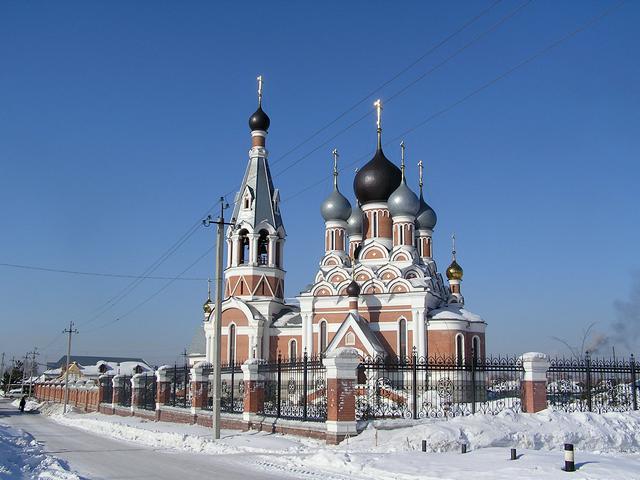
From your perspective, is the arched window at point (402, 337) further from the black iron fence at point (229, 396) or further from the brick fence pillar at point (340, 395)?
the brick fence pillar at point (340, 395)

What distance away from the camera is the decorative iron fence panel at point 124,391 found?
30844 millimetres

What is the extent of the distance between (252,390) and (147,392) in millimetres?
11006

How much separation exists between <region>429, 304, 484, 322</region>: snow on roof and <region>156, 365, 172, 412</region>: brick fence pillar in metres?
15.0

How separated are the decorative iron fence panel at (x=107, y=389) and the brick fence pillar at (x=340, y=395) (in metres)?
21.9

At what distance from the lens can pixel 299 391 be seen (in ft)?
63.3

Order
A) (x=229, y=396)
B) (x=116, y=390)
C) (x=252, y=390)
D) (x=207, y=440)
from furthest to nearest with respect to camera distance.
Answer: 1. (x=116, y=390)
2. (x=229, y=396)
3. (x=252, y=390)
4. (x=207, y=440)

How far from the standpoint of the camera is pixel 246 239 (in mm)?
40281

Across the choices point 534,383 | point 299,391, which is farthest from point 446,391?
point 299,391

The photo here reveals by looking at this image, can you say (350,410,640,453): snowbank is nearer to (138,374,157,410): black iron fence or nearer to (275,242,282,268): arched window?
(138,374,157,410): black iron fence

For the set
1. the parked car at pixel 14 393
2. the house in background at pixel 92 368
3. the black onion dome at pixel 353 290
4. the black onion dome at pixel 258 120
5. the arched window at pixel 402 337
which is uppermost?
the black onion dome at pixel 258 120

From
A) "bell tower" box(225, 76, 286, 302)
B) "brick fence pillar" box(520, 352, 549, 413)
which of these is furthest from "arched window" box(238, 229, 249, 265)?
"brick fence pillar" box(520, 352, 549, 413)

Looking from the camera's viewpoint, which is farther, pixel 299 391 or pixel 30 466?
pixel 299 391

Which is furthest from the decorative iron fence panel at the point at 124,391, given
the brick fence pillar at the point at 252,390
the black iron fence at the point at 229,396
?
the brick fence pillar at the point at 252,390

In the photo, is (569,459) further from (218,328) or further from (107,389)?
(107,389)
